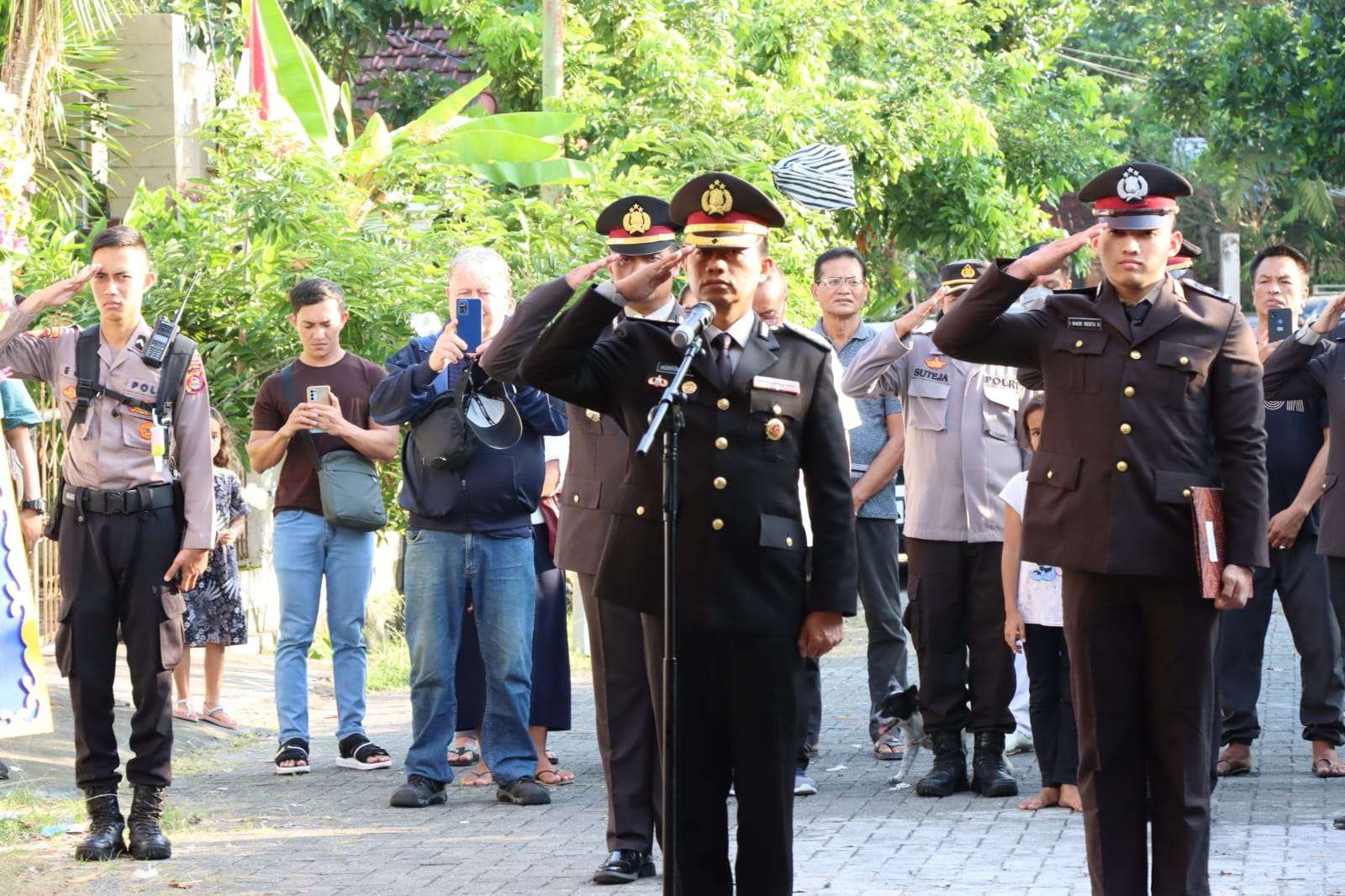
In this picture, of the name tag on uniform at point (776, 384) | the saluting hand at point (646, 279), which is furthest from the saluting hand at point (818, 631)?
the saluting hand at point (646, 279)

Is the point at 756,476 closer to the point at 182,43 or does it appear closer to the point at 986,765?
the point at 986,765

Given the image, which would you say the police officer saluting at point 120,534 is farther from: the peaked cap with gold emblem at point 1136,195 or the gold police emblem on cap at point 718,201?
the peaked cap with gold emblem at point 1136,195

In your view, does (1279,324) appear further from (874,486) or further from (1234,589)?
(1234,589)

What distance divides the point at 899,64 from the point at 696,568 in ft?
55.7

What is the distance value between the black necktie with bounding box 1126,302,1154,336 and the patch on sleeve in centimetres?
358

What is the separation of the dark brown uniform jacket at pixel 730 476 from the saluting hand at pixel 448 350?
7.70 feet

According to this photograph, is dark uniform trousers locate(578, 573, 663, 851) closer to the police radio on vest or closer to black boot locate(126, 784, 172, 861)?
black boot locate(126, 784, 172, 861)

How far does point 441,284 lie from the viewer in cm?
1300

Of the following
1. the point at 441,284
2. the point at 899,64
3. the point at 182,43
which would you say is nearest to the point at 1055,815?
the point at 441,284

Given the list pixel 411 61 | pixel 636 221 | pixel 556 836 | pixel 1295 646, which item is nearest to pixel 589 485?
pixel 636 221

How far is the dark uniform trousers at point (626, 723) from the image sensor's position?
22.1ft

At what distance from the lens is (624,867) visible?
660 cm

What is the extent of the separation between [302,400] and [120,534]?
230 centimetres

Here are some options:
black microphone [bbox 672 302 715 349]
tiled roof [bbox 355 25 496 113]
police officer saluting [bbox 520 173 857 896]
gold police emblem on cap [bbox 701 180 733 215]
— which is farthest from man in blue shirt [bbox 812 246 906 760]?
tiled roof [bbox 355 25 496 113]
